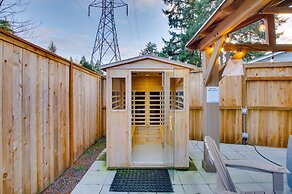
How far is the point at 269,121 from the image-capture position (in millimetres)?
5734

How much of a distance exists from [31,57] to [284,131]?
5.61 m

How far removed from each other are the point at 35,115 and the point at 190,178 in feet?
8.23

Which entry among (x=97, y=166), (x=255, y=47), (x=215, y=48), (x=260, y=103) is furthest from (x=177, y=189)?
(x=260, y=103)

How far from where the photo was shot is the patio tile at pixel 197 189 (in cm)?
326

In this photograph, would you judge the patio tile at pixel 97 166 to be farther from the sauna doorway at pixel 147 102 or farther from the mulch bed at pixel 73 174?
the sauna doorway at pixel 147 102

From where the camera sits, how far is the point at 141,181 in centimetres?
367

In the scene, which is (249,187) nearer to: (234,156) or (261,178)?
(261,178)

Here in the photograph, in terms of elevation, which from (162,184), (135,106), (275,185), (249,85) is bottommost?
(162,184)

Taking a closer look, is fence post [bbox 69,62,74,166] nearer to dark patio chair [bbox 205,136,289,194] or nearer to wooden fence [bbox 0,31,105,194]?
wooden fence [bbox 0,31,105,194]

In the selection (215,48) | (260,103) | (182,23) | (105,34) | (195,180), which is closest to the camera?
(215,48)

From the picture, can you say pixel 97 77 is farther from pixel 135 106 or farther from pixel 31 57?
pixel 31 57

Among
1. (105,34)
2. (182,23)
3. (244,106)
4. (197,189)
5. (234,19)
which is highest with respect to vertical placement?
(182,23)

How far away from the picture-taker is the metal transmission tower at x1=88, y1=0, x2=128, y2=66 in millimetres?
11344

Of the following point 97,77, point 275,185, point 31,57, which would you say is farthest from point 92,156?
point 275,185
